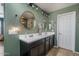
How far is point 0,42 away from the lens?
59.4 inches

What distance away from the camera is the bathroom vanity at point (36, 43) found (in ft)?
4.57

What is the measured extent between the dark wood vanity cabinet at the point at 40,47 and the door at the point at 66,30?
161mm

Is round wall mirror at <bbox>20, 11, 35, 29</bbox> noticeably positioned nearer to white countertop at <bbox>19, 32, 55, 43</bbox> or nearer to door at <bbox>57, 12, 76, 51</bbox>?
white countertop at <bbox>19, 32, 55, 43</bbox>

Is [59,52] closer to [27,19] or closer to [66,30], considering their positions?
[66,30]

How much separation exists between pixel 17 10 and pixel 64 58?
1.13 metres

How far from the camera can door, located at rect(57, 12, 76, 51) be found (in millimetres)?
1443

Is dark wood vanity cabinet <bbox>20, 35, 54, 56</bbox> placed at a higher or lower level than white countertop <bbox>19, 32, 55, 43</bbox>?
lower

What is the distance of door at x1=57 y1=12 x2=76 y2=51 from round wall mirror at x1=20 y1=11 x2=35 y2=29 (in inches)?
18.3

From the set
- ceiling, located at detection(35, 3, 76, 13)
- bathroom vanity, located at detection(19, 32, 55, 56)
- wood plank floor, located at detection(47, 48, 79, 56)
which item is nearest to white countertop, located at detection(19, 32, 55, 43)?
bathroom vanity, located at detection(19, 32, 55, 56)

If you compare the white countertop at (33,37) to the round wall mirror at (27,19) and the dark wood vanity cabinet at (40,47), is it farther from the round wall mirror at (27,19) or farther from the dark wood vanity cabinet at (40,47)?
the round wall mirror at (27,19)

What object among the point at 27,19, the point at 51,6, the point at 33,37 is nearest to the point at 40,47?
the point at 33,37

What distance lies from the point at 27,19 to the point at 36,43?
1.42 ft

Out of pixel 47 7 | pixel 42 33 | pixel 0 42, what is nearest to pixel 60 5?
pixel 47 7

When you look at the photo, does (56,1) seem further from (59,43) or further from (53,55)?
(53,55)
